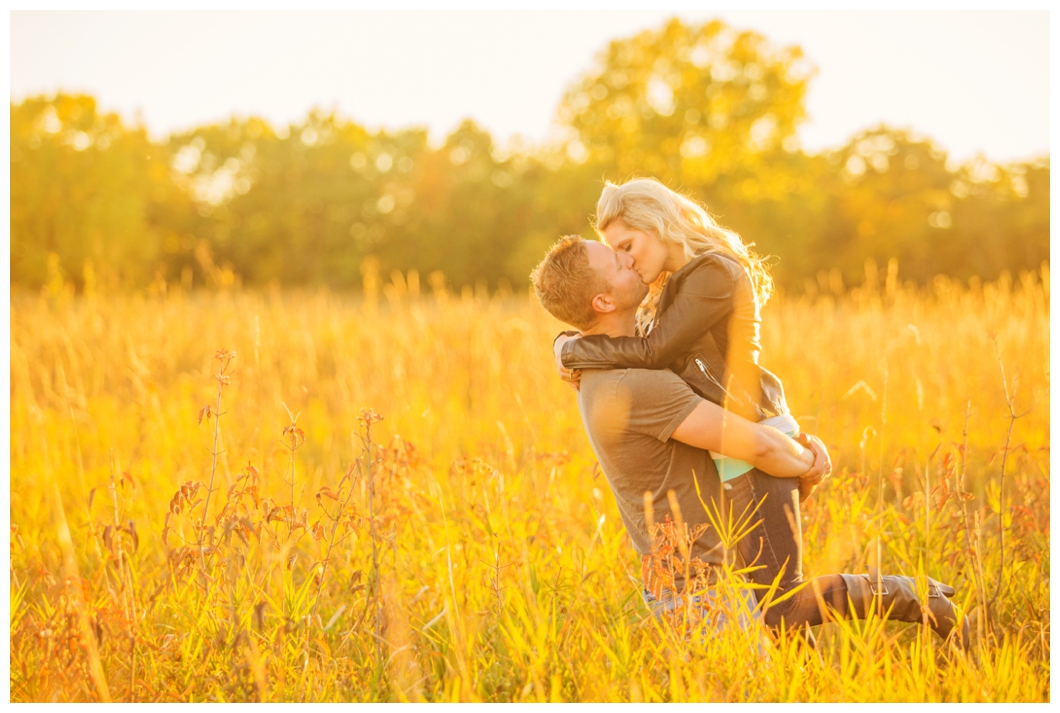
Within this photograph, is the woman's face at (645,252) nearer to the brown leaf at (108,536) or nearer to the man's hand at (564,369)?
the man's hand at (564,369)

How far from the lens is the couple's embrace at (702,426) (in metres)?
2.05

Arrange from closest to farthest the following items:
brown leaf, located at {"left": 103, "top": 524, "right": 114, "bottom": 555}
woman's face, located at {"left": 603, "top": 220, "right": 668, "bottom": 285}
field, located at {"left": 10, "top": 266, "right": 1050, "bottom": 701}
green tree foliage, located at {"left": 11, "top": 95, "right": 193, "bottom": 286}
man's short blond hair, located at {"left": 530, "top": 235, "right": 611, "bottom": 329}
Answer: brown leaf, located at {"left": 103, "top": 524, "right": 114, "bottom": 555}
field, located at {"left": 10, "top": 266, "right": 1050, "bottom": 701}
man's short blond hair, located at {"left": 530, "top": 235, "right": 611, "bottom": 329}
woman's face, located at {"left": 603, "top": 220, "right": 668, "bottom": 285}
green tree foliage, located at {"left": 11, "top": 95, "right": 193, "bottom": 286}

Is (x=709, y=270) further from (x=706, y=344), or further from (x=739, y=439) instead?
(x=739, y=439)

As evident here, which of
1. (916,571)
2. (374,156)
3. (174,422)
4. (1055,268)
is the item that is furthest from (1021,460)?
(374,156)

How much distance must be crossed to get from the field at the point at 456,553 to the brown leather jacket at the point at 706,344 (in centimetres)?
56

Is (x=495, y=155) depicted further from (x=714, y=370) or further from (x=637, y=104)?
(x=714, y=370)

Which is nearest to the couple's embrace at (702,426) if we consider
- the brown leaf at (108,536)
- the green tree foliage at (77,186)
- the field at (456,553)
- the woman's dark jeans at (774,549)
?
the woman's dark jeans at (774,549)

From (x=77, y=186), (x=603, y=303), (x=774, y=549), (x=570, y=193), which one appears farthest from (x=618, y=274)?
(x=570, y=193)

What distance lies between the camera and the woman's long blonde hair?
2.37 metres

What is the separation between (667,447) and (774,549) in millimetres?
447

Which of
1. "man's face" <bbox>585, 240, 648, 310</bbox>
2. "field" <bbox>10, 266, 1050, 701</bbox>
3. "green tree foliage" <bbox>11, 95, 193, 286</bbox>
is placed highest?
"green tree foliage" <bbox>11, 95, 193, 286</bbox>

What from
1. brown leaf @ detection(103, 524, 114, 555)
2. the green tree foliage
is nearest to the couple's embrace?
brown leaf @ detection(103, 524, 114, 555)

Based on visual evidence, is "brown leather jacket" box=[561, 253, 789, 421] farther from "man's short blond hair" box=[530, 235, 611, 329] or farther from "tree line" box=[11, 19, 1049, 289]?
"tree line" box=[11, 19, 1049, 289]

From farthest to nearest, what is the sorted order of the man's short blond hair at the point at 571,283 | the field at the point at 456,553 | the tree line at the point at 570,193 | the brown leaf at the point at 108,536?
1. the tree line at the point at 570,193
2. the man's short blond hair at the point at 571,283
3. the field at the point at 456,553
4. the brown leaf at the point at 108,536
